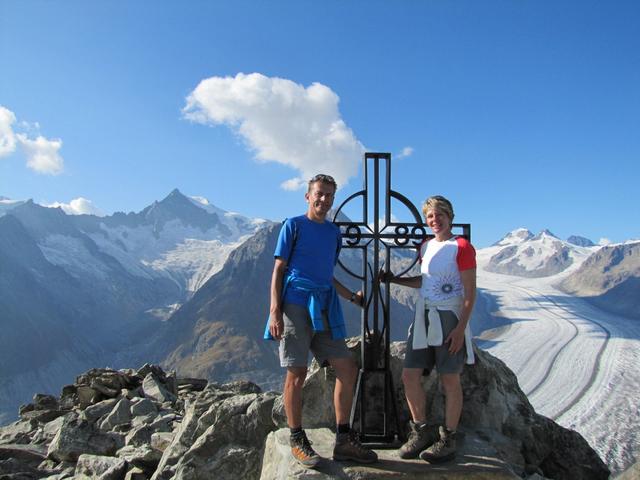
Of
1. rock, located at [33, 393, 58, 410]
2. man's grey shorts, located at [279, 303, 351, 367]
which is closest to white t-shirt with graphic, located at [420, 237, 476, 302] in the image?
man's grey shorts, located at [279, 303, 351, 367]

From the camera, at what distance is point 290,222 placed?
5.06 metres

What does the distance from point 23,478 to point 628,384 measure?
110 m

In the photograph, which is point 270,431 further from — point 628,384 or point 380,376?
point 628,384

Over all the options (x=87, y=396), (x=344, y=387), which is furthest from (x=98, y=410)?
(x=344, y=387)

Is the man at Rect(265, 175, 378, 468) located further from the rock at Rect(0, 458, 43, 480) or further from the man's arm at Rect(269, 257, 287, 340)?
the rock at Rect(0, 458, 43, 480)

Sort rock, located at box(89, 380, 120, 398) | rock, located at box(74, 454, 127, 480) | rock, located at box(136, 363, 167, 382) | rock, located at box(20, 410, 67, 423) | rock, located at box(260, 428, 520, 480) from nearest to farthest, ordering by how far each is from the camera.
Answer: rock, located at box(260, 428, 520, 480) → rock, located at box(74, 454, 127, 480) → rock, located at box(20, 410, 67, 423) → rock, located at box(89, 380, 120, 398) → rock, located at box(136, 363, 167, 382)

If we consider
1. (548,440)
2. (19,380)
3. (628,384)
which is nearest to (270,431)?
(548,440)

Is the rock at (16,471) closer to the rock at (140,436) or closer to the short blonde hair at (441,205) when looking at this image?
the rock at (140,436)

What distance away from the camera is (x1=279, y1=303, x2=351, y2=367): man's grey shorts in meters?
4.76

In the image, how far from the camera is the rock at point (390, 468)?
4500mm

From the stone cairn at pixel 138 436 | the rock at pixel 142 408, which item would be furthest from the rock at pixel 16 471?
the rock at pixel 142 408

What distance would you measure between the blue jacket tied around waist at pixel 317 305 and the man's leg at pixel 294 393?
16.5 inches

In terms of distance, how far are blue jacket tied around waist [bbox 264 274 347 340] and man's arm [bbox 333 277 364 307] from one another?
1.21 ft

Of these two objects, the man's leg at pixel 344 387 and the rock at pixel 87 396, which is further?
the rock at pixel 87 396
